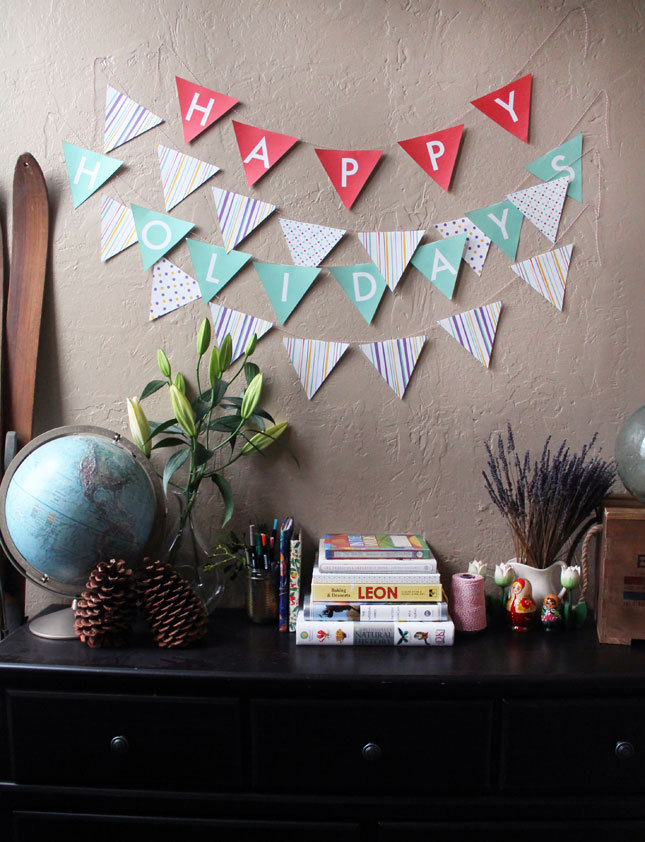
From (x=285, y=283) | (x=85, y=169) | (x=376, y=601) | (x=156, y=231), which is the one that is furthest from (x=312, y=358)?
(x=85, y=169)

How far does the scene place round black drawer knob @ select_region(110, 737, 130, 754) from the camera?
1.31m

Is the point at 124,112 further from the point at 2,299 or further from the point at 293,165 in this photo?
the point at 2,299

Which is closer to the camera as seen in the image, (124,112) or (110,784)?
(110,784)

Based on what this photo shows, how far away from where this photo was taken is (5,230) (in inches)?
66.6

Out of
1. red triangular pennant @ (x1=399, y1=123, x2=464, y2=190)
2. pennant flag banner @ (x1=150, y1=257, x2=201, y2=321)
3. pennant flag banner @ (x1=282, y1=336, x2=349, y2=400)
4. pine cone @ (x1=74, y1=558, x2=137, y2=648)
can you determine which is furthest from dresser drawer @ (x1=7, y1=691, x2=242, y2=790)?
red triangular pennant @ (x1=399, y1=123, x2=464, y2=190)

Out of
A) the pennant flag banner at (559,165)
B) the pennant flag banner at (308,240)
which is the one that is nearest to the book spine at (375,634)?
the pennant flag banner at (308,240)

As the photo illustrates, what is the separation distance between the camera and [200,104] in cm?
164

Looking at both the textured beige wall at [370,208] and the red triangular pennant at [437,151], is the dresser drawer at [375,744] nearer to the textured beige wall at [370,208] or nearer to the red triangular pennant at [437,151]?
the textured beige wall at [370,208]

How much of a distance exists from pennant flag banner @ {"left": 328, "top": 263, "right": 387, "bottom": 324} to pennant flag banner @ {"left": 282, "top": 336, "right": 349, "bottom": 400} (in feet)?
0.39

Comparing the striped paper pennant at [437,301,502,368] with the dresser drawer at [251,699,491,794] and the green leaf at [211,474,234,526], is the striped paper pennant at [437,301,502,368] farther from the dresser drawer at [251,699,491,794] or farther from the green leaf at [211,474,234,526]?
the dresser drawer at [251,699,491,794]

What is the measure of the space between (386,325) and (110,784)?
120cm

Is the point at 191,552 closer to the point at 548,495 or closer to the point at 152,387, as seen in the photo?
the point at 152,387

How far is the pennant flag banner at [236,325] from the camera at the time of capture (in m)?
1.67

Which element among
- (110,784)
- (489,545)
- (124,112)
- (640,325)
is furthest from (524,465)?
(124,112)
